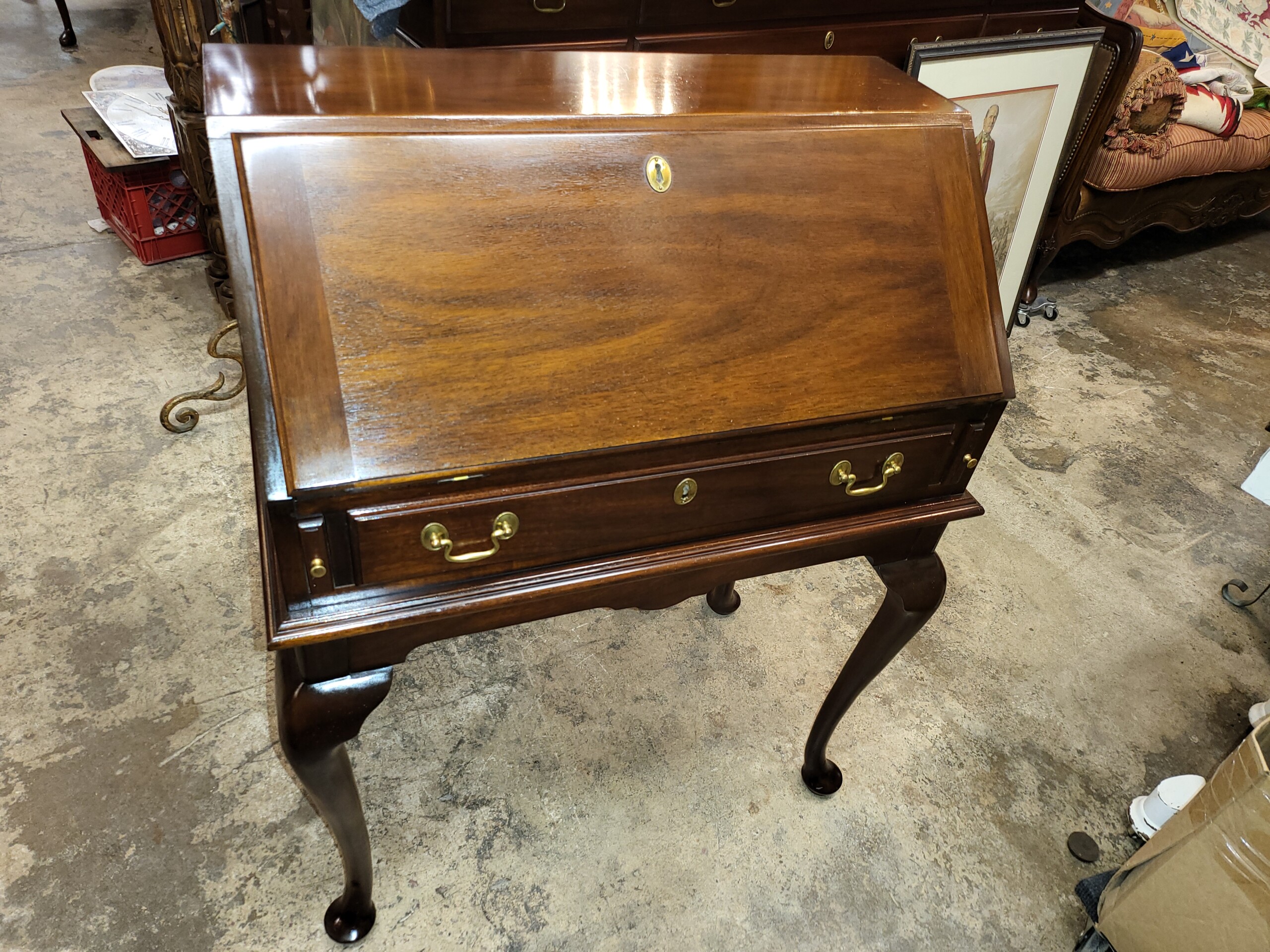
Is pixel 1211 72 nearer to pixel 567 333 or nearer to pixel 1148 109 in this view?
pixel 1148 109

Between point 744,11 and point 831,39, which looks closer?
point 744,11

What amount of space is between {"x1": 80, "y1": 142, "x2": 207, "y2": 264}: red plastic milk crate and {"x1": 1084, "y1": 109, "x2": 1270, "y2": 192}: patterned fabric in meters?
3.27

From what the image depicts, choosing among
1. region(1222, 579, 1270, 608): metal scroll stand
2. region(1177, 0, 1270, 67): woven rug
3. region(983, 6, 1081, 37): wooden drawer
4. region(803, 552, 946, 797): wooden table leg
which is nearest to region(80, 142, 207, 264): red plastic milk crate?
region(803, 552, 946, 797): wooden table leg

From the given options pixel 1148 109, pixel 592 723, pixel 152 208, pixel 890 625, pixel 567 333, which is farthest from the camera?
pixel 1148 109

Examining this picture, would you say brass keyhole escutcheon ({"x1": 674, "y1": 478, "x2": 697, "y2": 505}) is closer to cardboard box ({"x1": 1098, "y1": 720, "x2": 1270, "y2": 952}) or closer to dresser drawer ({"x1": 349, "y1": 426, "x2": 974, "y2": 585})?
dresser drawer ({"x1": 349, "y1": 426, "x2": 974, "y2": 585})

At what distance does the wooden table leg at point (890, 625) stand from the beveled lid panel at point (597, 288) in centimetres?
33

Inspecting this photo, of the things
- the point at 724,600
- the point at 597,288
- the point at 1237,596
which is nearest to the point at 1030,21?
the point at 1237,596

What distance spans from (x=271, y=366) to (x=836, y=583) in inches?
66.6

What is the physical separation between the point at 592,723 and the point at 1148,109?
10.3 feet

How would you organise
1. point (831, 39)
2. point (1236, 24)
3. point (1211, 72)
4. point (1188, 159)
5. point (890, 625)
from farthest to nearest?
1. point (1236, 24)
2. point (1211, 72)
3. point (1188, 159)
4. point (831, 39)
5. point (890, 625)

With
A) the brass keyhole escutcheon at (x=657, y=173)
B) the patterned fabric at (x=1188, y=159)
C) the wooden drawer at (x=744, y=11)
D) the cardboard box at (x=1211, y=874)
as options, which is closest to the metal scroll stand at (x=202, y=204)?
the wooden drawer at (x=744, y=11)

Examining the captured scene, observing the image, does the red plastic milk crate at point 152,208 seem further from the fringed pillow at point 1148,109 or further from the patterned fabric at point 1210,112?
the patterned fabric at point 1210,112

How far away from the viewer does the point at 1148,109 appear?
3207 millimetres

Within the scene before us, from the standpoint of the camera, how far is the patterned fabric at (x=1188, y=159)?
10.7ft
